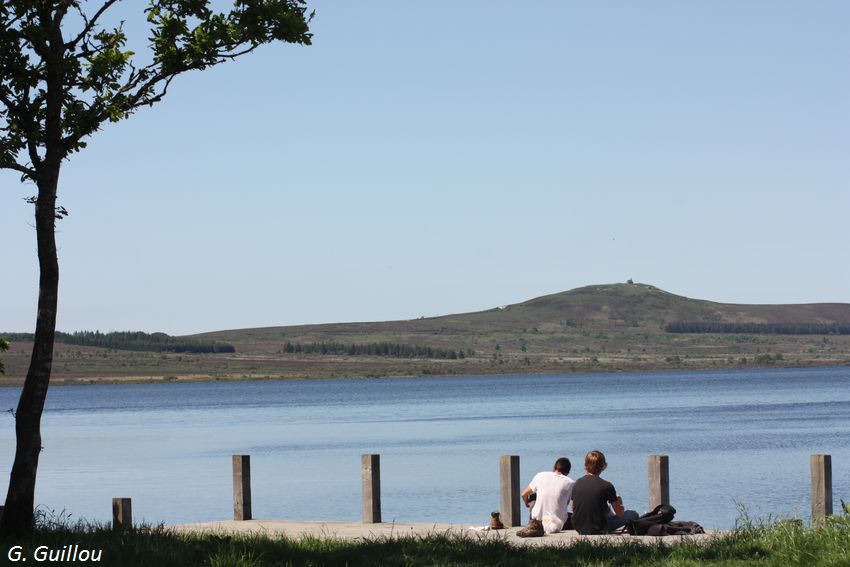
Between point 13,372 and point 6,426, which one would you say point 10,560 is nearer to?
point 6,426

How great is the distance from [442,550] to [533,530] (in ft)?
8.01

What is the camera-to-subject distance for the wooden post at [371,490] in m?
18.7

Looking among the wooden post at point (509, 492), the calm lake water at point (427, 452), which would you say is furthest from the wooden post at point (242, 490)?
the calm lake water at point (427, 452)

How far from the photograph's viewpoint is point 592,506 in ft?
51.6

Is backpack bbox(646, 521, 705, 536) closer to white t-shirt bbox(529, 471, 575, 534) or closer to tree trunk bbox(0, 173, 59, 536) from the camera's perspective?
white t-shirt bbox(529, 471, 575, 534)

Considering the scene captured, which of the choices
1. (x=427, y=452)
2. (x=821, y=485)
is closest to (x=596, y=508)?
(x=821, y=485)

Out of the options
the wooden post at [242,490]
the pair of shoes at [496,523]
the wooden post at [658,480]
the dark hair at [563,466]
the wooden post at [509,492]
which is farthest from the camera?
the wooden post at [242,490]

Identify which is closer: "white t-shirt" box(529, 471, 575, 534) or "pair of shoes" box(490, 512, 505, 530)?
"white t-shirt" box(529, 471, 575, 534)

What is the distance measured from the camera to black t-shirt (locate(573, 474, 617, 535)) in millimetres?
15711

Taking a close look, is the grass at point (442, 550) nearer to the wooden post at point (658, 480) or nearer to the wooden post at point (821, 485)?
the wooden post at point (821, 485)

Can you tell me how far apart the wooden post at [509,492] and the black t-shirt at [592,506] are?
1.95 m

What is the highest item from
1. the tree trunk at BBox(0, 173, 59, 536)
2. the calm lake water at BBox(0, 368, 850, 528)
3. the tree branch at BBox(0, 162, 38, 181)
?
the tree branch at BBox(0, 162, 38, 181)

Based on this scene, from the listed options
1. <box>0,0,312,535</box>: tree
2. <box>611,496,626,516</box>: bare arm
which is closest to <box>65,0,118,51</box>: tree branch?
<box>0,0,312,535</box>: tree

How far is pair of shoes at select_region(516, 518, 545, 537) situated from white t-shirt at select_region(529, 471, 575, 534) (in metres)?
0.19
